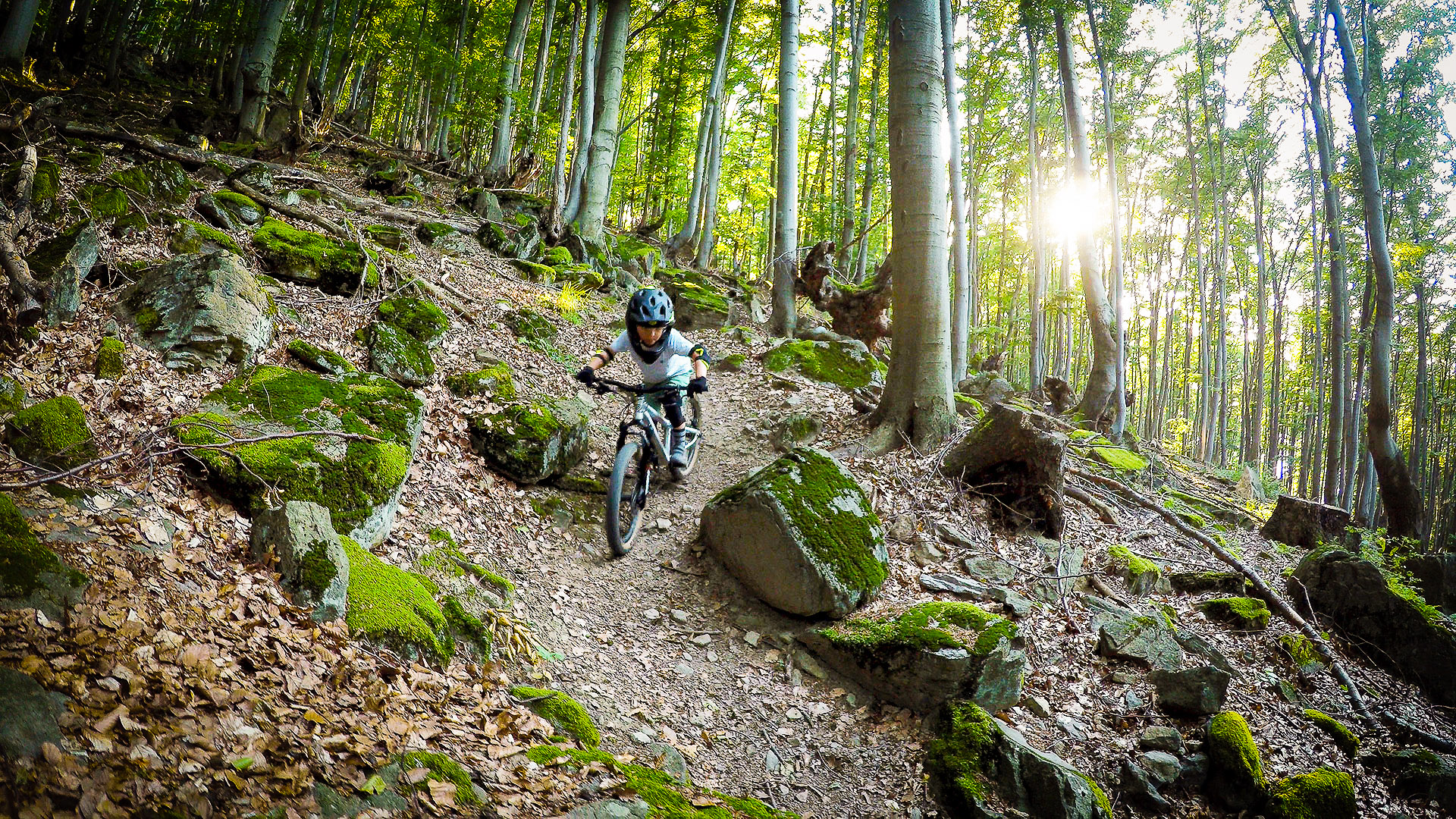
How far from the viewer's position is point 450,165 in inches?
746

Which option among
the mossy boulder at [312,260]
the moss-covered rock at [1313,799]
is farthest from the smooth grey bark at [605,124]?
the moss-covered rock at [1313,799]

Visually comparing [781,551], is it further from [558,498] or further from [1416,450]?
[1416,450]

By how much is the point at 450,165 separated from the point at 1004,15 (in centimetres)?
1554

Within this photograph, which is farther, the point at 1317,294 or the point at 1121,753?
the point at 1317,294

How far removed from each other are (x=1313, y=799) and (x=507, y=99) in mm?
18587

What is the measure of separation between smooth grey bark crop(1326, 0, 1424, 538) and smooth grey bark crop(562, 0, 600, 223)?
13.3 meters

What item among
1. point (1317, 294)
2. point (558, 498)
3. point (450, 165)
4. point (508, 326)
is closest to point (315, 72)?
point (450, 165)

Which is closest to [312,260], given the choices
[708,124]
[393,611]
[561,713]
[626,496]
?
[626,496]

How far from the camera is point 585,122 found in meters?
13.7

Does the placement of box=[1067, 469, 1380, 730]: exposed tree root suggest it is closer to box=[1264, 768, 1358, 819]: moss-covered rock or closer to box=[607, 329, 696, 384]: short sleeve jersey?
box=[1264, 768, 1358, 819]: moss-covered rock

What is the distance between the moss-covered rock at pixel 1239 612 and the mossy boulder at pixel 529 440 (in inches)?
253

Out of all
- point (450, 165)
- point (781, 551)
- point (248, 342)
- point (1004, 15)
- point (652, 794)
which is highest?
point (1004, 15)

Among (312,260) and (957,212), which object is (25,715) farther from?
(957,212)

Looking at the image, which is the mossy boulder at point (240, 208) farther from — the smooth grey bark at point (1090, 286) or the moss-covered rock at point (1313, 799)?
the smooth grey bark at point (1090, 286)
